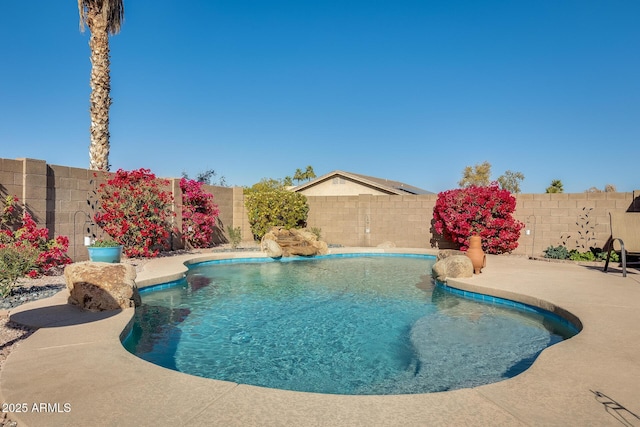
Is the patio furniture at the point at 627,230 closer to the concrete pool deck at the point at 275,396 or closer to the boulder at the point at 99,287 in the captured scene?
the concrete pool deck at the point at 275,396

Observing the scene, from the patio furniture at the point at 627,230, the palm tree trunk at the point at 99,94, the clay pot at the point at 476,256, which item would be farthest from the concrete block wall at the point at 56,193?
the patio furniture at the point at 627,230

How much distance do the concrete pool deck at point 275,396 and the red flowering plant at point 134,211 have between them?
6.93 meters

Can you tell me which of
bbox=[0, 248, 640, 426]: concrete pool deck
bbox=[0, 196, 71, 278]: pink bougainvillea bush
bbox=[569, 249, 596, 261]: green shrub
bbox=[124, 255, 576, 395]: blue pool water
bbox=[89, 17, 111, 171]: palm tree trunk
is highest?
bbox=[89, 17, 111, 171]: palm tree trunk

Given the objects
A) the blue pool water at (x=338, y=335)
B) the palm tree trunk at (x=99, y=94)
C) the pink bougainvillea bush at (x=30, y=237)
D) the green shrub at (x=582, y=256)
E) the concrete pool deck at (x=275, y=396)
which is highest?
the palm tree trunk at (x=99, y=94)

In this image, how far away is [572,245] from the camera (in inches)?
469

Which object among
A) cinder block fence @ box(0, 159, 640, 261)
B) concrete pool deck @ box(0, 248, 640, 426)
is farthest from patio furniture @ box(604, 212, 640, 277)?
concrete pool deck @ box(0, 248, 640, 426)

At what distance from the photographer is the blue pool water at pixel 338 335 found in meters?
3.85

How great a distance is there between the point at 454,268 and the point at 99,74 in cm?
1177

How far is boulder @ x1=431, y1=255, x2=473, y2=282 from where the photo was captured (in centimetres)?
770

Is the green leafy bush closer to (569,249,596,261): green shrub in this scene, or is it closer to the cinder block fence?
the cinder block fence

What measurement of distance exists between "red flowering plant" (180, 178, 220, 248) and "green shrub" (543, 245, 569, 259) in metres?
10.3

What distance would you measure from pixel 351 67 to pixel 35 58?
40.6 ft

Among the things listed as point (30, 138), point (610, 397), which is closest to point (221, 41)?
point (30, 138)

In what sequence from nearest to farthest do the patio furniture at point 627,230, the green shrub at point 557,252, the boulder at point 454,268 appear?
the boulder at point 454,268
the patio furniture at point 627,230
the green shrub at point 557,252
